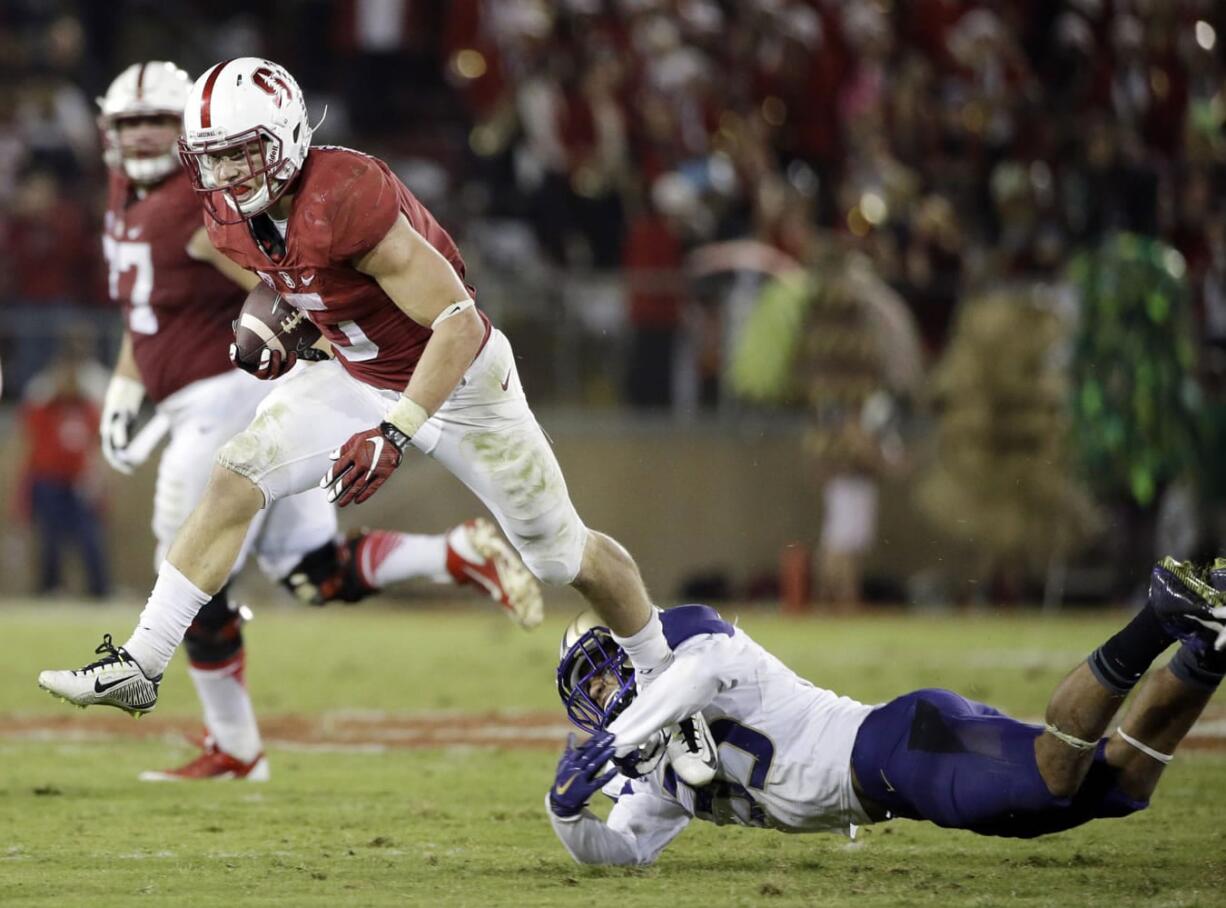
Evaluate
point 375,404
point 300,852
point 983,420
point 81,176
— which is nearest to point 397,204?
point 375,404

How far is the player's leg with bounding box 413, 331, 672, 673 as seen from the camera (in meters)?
5.22

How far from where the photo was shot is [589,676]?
4.80 meters

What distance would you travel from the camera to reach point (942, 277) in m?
12.9

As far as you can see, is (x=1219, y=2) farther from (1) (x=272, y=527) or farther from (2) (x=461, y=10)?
(1) (x=272, y=527)

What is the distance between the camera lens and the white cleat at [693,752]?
4.59 m

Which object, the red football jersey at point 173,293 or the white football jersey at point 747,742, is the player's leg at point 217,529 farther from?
the red football jersey at point 173,293

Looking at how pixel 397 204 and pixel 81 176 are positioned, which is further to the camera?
pixel 81 176

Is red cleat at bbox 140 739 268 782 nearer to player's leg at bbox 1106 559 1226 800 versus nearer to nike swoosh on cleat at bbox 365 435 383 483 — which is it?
nike swoosh on cleat at bbox 365 435 383 483

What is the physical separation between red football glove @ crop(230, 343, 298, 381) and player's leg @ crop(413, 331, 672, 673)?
0.52 m

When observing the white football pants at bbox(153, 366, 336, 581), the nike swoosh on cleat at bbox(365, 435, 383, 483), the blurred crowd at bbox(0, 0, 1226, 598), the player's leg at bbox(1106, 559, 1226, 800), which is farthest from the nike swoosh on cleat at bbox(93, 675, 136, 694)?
the blurred crowd at bbox(0, 0, 1226, 598)

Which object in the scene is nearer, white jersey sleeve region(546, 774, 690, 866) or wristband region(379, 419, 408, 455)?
white jersey sleeve region(546, 774, 690, 866)

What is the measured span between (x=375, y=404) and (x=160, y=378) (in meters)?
1.53

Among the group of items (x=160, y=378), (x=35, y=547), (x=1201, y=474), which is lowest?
(x=35, y=547)

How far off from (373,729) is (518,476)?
2.88 meters
